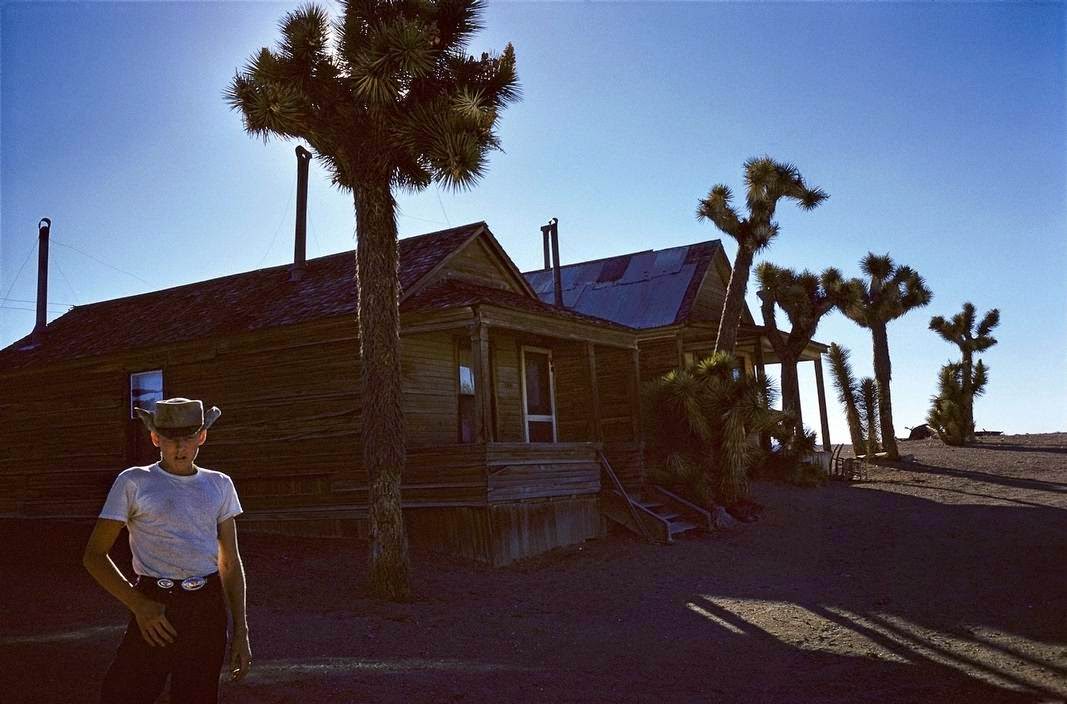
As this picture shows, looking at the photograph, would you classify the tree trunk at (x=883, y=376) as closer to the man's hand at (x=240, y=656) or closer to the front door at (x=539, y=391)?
the front door at (x=539, y=391)

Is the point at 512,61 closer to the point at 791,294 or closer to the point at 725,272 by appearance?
the point at 791,294

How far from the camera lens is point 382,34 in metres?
10.9

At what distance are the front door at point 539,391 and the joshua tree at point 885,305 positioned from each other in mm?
13477

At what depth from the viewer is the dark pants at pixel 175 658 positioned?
12.5ft

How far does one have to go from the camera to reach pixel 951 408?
3394cm

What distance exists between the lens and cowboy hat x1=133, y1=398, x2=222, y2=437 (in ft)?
13.0

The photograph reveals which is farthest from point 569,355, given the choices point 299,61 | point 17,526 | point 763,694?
point 763,694

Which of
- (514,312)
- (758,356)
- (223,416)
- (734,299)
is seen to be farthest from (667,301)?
(223,416)

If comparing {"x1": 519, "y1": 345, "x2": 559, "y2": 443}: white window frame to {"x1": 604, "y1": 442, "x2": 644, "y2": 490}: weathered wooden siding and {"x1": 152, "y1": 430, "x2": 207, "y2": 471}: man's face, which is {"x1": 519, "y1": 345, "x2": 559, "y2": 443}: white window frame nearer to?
{"x1": 604, "y1": 442, "x2": 644, "y2": 490}: weathered wooden siding

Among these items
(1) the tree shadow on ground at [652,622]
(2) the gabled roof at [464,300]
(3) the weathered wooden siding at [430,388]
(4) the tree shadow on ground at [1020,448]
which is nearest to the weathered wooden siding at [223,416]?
(3) the weathered wooden siding at [430,388]

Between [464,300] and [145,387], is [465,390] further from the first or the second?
[145,387]

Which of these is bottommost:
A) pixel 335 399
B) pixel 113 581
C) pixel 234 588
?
pixel 234 588

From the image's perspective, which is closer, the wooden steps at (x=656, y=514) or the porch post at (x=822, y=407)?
the wooden steps at (x=656, y=514)

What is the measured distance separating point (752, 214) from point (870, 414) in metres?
12.9
